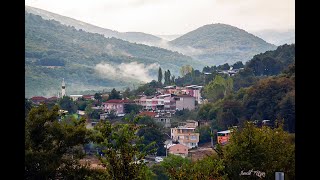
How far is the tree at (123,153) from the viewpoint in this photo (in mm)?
3221

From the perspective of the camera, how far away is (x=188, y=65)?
2008cm

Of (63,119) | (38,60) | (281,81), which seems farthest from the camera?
(38,60)

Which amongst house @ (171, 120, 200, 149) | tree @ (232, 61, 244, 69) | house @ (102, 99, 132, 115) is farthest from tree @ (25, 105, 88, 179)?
tree @ (232, 61, 244, 69)

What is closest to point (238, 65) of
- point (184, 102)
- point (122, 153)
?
point (184, 102)

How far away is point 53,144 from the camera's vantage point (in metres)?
3.90

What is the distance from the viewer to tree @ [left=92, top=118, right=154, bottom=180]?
322 cm

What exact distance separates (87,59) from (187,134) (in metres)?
11.7

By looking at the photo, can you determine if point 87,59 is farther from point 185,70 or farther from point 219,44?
point 219,44

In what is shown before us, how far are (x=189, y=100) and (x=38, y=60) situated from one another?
24.6 ft

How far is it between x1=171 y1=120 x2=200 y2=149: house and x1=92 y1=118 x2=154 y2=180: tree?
459 cm

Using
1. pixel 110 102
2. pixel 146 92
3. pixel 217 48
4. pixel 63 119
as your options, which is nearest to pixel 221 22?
pixel 217 48
